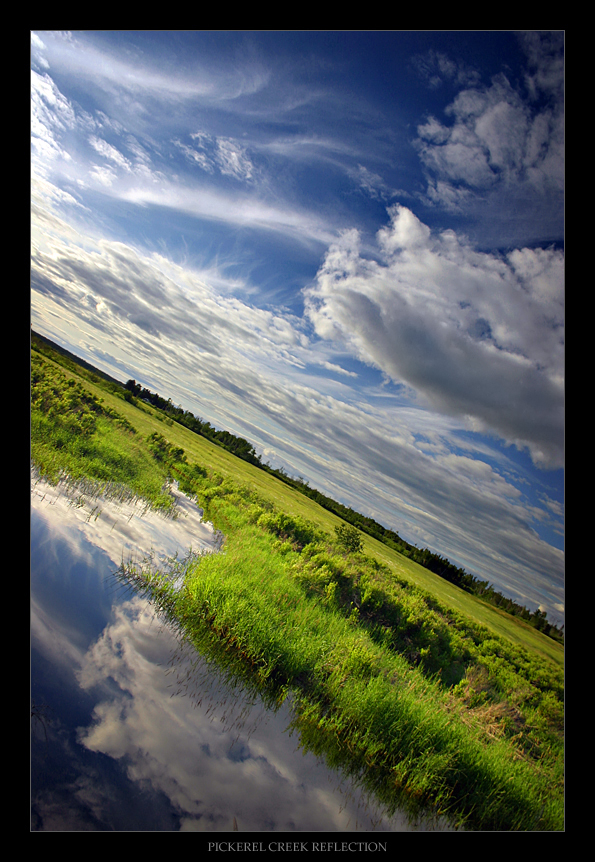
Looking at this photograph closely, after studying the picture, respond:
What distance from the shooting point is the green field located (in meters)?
4.84

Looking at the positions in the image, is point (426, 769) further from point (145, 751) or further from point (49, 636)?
point (49, 636)

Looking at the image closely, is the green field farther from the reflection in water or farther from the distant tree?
the reflection in water

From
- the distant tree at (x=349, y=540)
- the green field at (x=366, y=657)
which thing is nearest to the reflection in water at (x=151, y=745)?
the green field at (x=366, y=657)

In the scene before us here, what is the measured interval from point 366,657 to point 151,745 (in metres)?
3.83

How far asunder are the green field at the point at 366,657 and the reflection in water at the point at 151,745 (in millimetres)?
425

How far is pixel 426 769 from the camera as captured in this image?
472 centimetres

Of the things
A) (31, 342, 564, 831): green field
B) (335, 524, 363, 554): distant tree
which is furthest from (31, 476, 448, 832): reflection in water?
(335, 524, 363, 554): distant tree

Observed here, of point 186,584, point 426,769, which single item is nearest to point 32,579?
point 186,584

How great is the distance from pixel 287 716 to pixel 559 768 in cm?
493

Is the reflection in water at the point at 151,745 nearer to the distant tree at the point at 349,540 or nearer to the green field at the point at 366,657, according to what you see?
the green field at the point at 366,657

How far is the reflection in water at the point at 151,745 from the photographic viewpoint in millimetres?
3814

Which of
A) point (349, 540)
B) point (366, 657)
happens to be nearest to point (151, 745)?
point (366, 657)

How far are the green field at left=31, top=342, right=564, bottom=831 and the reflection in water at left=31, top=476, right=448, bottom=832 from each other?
1.39 feet
